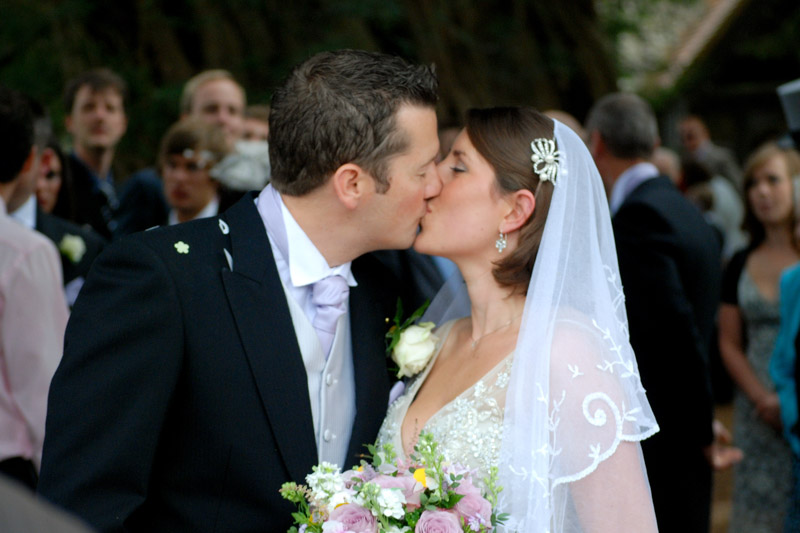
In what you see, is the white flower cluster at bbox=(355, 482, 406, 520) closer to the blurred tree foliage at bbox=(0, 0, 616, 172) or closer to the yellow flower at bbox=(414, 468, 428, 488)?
the yellow flower at bbox=(414, 468, 428, 488)

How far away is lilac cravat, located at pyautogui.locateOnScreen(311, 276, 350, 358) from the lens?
2.59m

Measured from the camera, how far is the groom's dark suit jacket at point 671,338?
15.0 ft

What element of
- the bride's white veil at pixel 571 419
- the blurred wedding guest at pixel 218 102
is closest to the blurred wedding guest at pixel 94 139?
the blurred wedding guest at pixel 218 102

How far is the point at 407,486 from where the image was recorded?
7.29ft

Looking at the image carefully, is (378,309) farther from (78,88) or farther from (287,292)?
(78,88)

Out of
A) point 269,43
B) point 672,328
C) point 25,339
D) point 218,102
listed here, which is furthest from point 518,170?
point 269,43

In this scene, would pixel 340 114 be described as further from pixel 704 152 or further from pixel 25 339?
pixel 704 152

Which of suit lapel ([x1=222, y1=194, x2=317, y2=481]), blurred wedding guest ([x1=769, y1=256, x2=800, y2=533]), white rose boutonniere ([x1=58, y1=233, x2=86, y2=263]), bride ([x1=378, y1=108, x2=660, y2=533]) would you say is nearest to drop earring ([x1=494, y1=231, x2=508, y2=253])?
bride ([x1=378, y1=108, x2=660, y2=533])

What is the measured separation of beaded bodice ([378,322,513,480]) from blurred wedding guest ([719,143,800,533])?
3.02 metres

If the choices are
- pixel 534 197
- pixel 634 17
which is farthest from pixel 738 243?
pixel 534 197

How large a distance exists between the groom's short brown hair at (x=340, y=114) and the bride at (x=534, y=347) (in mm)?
357

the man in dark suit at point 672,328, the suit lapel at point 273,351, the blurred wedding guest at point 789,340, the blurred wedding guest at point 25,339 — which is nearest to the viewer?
the suit lapel at point 273,351

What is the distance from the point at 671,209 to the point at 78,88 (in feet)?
12.6

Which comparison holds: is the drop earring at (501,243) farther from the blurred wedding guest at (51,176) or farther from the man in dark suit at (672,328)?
the blurred wedding guest at (51,176)
